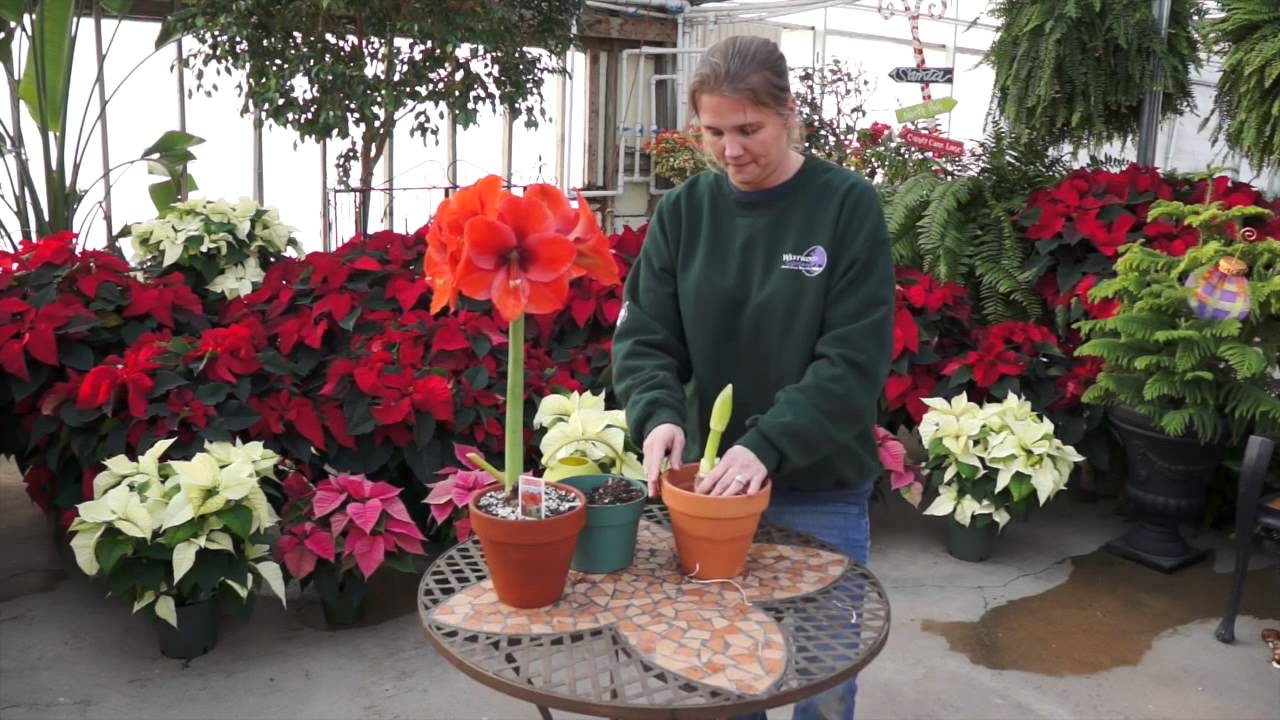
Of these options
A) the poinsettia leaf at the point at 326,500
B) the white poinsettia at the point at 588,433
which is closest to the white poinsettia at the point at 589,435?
the white poinsettia at the point at 588,433

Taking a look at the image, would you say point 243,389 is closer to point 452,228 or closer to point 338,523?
point 338,523

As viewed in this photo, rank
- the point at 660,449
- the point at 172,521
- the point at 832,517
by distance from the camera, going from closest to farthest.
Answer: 1. the point at 660,449
2. the point at 832,517
3. the point at 172,521

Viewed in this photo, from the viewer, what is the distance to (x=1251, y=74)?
11.9 ft

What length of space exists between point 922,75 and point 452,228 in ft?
13.8

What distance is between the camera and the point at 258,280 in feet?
12.1

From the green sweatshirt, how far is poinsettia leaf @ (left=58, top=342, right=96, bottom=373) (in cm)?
201

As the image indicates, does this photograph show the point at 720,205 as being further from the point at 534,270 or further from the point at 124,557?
the point at 124,557

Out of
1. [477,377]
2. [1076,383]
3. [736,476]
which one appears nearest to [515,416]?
[736,476]

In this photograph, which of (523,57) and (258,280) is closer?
(258,280)

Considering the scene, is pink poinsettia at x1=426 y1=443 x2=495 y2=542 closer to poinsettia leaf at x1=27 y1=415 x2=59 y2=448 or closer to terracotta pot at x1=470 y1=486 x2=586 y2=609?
poinsettia leaf at x1=27 y1=415 x2=59 y2=448

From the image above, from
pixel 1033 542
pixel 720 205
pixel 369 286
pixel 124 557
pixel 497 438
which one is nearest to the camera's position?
pixel 720 205

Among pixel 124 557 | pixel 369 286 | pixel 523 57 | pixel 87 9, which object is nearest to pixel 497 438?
pixel 369 286

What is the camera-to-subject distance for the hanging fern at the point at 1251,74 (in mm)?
3578

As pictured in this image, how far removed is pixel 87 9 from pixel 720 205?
231 inches
